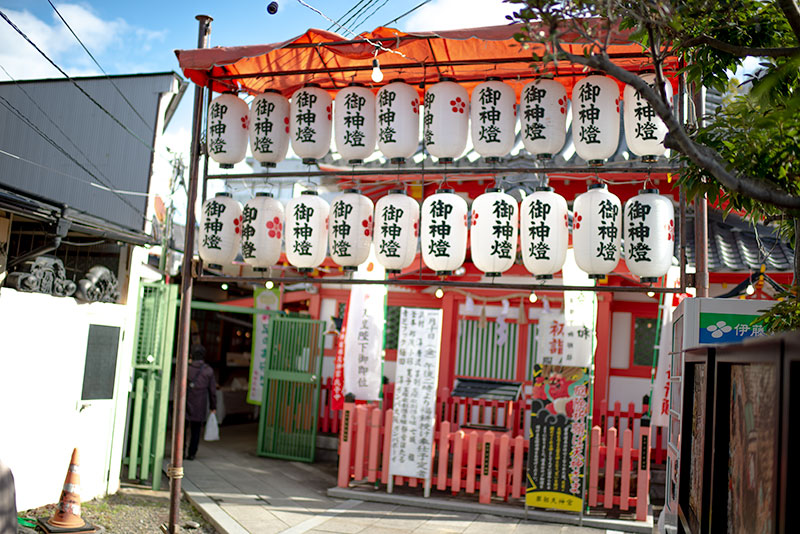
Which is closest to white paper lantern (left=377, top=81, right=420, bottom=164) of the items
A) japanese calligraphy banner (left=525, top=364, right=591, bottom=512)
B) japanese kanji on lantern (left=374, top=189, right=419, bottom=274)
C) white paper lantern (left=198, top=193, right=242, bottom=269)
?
japanese kanji on lantern (left=374, top=189, right=419, bottom=274)

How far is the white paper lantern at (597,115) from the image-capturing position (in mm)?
7238

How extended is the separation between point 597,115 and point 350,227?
302cm

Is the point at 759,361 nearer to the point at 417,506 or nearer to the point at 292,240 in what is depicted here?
the point at 292,240

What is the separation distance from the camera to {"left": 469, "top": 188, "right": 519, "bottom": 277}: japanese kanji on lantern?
25.0 feet

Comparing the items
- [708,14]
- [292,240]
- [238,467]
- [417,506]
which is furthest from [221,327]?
[708,14]

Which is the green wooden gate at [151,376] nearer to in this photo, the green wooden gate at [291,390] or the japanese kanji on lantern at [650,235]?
the green wooden gate at [291,390]

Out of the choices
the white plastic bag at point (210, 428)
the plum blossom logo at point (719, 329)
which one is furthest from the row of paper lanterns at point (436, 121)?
the white plastic bag at point (210, 428)

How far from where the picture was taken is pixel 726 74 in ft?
14.8

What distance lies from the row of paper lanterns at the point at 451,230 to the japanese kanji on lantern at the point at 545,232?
0.01m

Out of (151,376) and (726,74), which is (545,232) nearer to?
(726,74)

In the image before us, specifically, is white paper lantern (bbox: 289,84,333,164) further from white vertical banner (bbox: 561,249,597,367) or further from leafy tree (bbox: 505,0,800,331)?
leafy tree (bbox: 505,0,800,331)

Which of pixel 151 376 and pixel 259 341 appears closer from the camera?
pixel 151 376

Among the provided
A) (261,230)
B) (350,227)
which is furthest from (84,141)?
(350,227)

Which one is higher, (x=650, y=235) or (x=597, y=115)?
(x=597, y=115)
